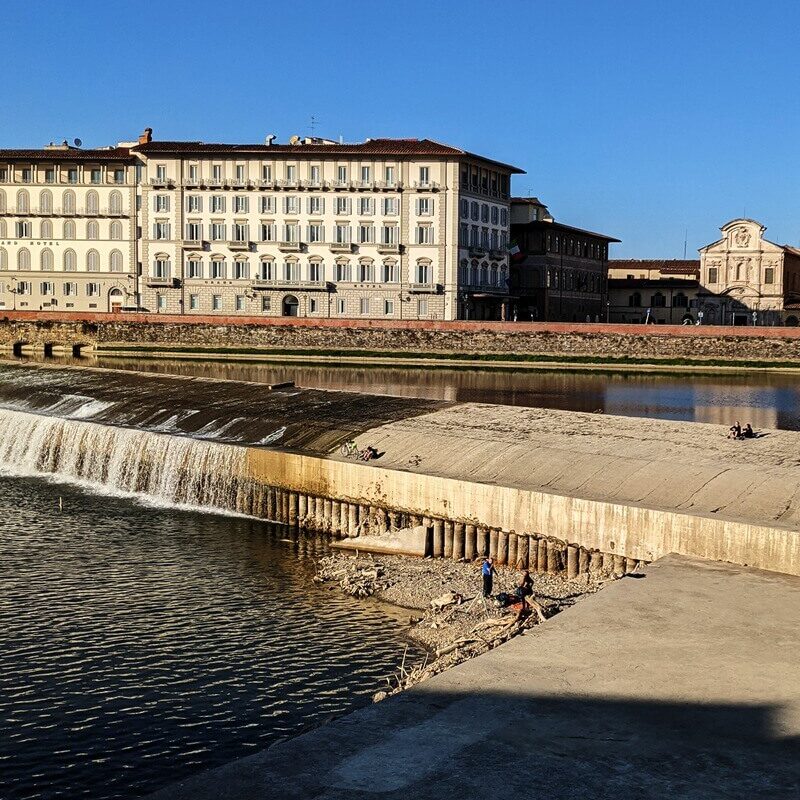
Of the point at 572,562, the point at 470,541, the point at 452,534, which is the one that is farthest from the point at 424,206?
the point at 572,562

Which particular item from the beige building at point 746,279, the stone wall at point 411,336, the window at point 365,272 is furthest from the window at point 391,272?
the beige building at point 746,279

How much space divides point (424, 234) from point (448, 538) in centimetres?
6825

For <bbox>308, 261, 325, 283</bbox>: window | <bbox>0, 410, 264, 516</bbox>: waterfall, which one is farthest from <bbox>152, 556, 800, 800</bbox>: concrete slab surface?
<bbox>308, 261, 325, 283</bbox>: window

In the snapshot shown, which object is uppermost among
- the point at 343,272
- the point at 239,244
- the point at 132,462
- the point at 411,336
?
the point at 239,244

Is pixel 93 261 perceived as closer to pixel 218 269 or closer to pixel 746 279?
pixel 218 269

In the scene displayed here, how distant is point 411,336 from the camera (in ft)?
294

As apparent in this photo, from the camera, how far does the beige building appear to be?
110 m

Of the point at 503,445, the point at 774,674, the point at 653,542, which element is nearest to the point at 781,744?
the point at 774,674

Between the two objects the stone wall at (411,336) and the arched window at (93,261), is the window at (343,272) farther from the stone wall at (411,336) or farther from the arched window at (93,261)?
the arched window at (93,261)

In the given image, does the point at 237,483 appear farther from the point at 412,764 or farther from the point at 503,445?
the point at 412,764

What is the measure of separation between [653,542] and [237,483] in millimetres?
14528

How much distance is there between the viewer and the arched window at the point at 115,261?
97250 millimetres

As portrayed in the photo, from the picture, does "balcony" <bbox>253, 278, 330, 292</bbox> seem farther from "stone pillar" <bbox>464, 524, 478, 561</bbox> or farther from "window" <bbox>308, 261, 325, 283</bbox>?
"stone pillar" <bbox>464, 524, 478, 561</bbox>

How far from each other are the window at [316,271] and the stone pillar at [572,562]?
7141 cm
